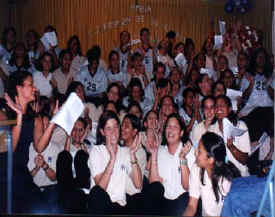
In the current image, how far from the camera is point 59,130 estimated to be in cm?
521

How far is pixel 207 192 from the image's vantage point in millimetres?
4805

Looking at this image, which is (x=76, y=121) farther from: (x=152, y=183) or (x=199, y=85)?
(x=199, y=85)

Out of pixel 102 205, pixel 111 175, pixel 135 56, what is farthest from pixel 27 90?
pixel 135 56

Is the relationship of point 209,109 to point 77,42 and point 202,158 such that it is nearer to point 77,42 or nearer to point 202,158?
point 202,158

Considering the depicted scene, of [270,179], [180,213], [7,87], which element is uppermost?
[7,87]

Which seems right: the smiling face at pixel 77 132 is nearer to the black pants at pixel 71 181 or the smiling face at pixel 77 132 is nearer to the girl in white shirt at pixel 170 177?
the black pants at pixel 71 181

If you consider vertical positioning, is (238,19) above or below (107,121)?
above

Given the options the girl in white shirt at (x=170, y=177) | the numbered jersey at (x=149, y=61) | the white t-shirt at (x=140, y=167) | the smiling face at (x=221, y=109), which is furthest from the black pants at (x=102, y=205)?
the numbered jersey at (x=149, y=61)

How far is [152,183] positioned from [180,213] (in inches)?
15.3

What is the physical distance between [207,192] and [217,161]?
304 mm

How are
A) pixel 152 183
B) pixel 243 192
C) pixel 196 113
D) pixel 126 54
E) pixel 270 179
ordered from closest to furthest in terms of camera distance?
pixel 270 179 < pixel 243 192 < pixel 152 183 < pixel 196 113 < pixel 126 54

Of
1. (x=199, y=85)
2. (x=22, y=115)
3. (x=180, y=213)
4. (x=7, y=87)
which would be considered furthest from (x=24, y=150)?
(x=199, y=85)

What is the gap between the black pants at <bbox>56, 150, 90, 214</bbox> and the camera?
502cm

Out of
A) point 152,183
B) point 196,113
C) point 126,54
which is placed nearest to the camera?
point 152,183
